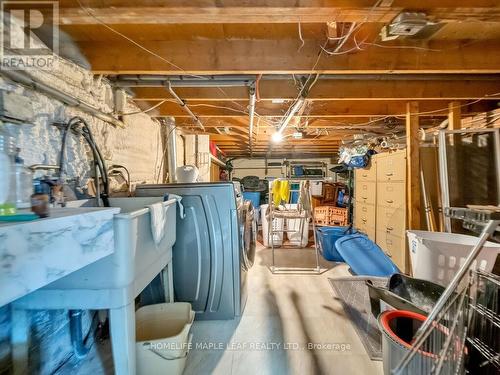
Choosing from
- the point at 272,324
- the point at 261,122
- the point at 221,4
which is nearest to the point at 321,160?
the point at 261,122

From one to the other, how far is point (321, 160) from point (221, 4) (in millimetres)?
6807

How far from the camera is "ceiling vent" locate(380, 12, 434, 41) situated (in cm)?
124

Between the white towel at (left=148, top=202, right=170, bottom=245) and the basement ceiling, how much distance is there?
1.04 m

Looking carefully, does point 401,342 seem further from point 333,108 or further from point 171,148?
point 171,148

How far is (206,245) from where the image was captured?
1.91 meters

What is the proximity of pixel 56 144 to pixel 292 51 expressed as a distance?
1723mm

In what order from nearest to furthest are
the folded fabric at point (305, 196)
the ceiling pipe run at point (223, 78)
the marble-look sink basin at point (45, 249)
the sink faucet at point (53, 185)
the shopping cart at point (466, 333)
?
the marble-look sink basin at point (45, 249)
the shopping cart at point (466, 333)
the sink faucet at point (53, 185)
the ceiling pipe run at point (223, 78)
the folded fabric at point (305, 196)

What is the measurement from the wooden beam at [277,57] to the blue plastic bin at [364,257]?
2.02 metres

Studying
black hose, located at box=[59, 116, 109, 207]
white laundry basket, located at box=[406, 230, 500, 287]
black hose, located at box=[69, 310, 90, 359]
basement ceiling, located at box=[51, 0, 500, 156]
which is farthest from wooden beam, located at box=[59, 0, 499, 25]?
black hose, located at box=[69, 310, 90, 359]

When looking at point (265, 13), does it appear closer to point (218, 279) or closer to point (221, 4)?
point (221, 4)

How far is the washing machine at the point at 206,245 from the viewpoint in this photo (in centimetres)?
190

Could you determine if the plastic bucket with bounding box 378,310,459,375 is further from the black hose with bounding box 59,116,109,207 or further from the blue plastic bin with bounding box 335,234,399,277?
the black hose with bounding box 59,116,109,207

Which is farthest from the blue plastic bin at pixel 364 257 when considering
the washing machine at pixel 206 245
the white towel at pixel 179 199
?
the white towel at pixel 179 199

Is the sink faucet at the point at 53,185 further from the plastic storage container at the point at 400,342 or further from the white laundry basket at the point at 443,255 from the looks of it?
the white laundry basket at the point at 443,255
